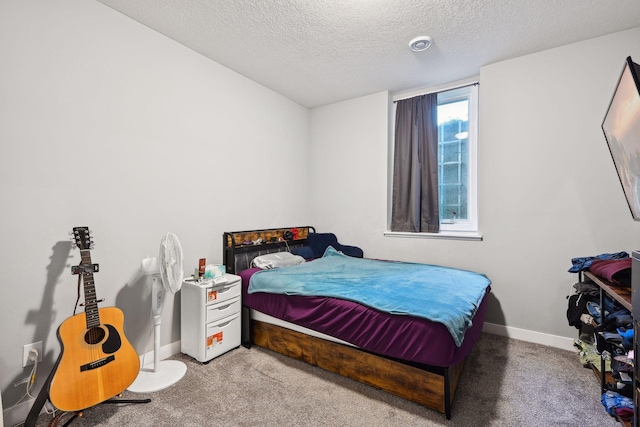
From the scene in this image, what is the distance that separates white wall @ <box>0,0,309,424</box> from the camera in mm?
1723

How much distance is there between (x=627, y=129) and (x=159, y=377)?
3222 mm

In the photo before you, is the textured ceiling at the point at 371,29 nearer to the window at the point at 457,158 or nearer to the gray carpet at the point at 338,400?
the window at the point at 457,158

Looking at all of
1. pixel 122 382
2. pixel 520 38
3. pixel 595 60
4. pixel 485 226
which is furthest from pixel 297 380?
pixel 595 60

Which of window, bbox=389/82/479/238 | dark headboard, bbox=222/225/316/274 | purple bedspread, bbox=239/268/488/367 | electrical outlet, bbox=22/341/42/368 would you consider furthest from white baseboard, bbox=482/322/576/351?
electrical outlet, bbox=22/341/42/368

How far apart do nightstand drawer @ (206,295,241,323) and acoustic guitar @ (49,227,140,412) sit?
0.61 m

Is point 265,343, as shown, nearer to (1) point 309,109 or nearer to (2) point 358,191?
(2) point 358,191

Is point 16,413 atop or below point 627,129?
below

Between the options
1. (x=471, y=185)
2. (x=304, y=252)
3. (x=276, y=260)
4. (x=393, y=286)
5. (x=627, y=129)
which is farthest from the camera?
(x=304, y=252)

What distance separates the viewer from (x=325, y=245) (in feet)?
12.6

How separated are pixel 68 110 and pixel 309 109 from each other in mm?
2985

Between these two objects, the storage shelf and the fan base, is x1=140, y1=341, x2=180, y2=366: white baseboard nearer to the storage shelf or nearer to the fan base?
the fan base

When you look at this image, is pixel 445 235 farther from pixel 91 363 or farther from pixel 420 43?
pixel 91 363

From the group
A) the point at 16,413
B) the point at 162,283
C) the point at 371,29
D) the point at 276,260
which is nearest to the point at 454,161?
the point at 371,29

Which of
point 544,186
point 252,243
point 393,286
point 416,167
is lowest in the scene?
point 393,286
